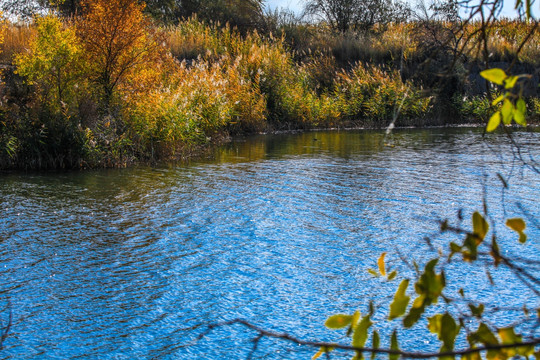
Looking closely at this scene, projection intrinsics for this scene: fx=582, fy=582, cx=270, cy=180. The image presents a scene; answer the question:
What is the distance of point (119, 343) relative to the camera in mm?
3998

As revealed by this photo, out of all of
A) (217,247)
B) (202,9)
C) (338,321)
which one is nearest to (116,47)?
(217,247)

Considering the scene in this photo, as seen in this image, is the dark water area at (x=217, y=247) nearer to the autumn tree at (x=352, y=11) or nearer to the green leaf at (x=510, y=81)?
the green leaf at (x=510, y=81)

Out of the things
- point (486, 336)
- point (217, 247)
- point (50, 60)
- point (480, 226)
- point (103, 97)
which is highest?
point (50, 60)

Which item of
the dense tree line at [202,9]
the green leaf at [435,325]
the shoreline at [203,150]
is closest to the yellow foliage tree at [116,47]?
the shoreline at [203,150]

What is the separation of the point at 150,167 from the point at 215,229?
528 cm

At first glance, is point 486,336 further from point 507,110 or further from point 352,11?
point 352,11

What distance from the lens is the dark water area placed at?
4.16m

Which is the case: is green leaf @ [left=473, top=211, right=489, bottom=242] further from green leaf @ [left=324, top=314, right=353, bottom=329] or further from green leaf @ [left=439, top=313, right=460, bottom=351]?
green leaf @ [left=324, top=314, right=353, bottom=329]

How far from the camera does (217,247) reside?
20.0ft

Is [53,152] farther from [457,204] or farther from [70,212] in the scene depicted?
[457,204]

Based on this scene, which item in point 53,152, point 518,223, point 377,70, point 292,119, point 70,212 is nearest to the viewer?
point 518,223

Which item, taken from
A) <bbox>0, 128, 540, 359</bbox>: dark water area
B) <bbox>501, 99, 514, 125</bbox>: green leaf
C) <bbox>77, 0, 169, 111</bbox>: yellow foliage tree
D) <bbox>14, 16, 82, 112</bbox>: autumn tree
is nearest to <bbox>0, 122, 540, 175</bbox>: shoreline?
<bbox>0, 128, 540, 359</bbox>: dark water area

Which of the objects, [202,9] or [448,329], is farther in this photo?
[202,9]

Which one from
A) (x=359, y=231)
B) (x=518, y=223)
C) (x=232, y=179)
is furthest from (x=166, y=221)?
(x=518, y=223)
